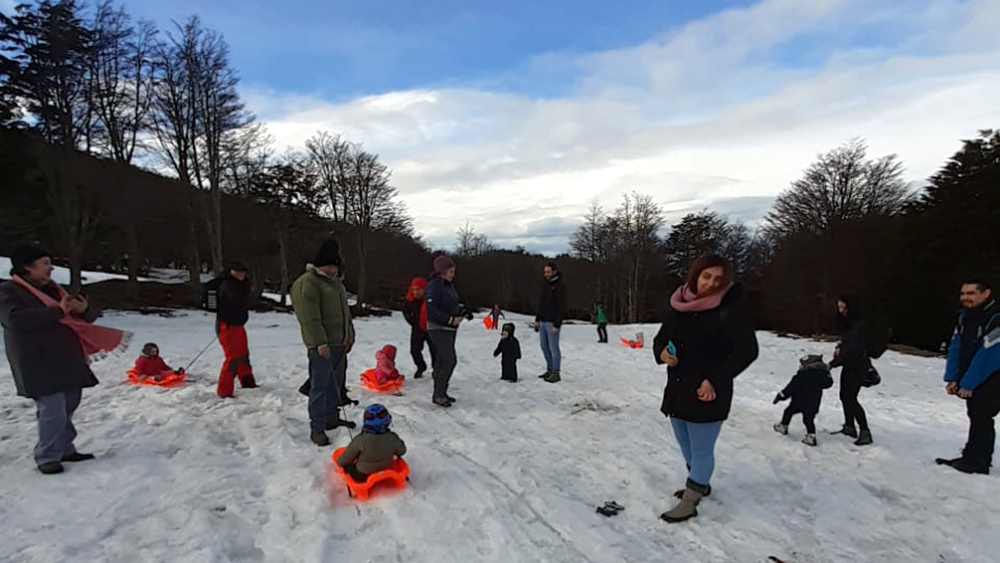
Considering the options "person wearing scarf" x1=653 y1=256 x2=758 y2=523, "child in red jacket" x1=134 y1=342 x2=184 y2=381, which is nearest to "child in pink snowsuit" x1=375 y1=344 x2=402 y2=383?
"child in red jacket" x1=134 y1=342 x2=184 y2=381

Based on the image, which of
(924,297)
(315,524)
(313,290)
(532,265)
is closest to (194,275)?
(313,290)

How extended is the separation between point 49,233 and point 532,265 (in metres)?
47.4

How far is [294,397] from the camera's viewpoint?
279 inches

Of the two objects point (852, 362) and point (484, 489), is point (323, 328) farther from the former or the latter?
point (852, 362)

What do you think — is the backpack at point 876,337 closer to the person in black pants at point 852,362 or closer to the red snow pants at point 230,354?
the person in black pants at point 852,362

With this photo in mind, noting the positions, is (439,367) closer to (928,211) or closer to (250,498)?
(250,498)

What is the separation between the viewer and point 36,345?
4320mm

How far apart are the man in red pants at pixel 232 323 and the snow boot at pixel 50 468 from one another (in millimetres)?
2642

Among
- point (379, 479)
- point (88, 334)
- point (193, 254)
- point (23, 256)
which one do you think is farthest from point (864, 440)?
point (193, 254)

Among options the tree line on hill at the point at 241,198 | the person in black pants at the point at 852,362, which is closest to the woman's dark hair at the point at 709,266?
the person in black pants at the point at 852,362

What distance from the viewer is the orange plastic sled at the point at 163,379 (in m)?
7.57

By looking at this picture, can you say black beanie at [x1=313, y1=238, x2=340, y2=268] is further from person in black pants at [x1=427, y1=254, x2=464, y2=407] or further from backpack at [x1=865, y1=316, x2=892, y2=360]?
backpack at [x1=865, y1=316, x2=892, y2=360]

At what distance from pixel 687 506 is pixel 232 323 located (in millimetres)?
6208

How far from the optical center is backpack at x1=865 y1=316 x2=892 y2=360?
5.79 m
